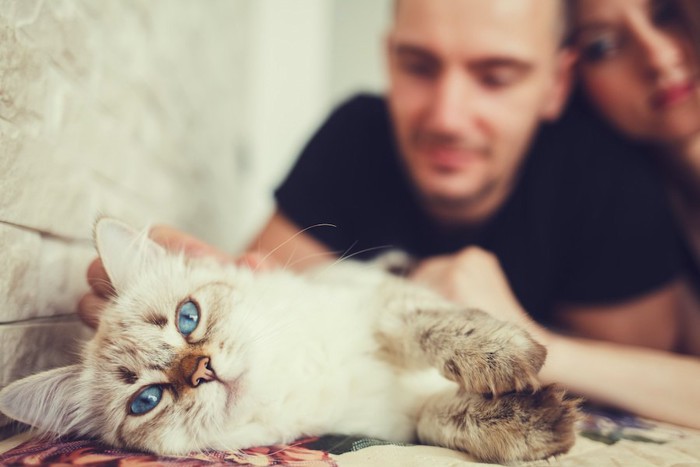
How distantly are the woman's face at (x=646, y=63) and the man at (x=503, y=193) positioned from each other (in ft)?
0.33

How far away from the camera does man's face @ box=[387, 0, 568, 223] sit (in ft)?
4.79

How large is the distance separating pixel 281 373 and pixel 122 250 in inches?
17.2

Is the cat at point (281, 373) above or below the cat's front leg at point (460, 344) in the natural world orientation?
below

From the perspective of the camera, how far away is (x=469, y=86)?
4.97 feet

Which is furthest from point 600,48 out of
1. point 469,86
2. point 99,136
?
point 99,136

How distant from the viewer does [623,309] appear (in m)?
1.50

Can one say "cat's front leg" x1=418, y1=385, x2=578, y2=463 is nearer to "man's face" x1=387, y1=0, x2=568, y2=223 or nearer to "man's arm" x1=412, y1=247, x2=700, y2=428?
"man's arm" x1=412, y1=247, x2=700, y2=428

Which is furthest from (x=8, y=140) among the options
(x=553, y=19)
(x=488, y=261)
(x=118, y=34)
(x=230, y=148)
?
(x=230, y=148)

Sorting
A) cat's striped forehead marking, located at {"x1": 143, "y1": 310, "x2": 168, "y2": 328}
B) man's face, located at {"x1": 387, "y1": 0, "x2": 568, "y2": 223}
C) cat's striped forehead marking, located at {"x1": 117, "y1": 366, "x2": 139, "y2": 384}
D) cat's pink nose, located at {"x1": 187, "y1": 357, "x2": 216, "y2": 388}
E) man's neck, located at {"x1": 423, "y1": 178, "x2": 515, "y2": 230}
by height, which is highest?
man's face, located at {"x1": 387, "y1": 0, "x2": 568, "y2": 223}

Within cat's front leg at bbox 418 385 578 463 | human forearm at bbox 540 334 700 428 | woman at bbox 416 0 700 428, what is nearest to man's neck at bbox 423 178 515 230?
woman at bbox 416 0 700 428

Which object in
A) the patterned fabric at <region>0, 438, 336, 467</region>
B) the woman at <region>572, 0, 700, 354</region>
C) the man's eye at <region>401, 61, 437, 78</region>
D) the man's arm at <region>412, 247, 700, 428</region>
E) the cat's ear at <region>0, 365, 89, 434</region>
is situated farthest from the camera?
the man's eye at <region>401, 61, 437, 78</region>

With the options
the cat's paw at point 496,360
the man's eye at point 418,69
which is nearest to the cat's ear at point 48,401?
the cat's paw at point 496,360

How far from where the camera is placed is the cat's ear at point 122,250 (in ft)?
3.22

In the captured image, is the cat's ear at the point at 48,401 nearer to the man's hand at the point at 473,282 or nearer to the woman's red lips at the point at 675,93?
the man's hand at the point at 473,282
